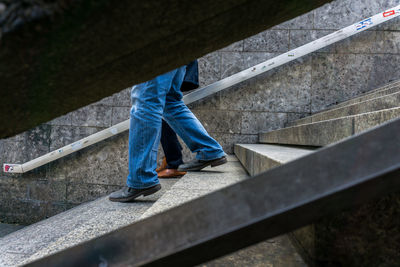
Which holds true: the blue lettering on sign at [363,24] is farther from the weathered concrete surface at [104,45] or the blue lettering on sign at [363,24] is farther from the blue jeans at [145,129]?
the weathered concrete surface at [104,45]

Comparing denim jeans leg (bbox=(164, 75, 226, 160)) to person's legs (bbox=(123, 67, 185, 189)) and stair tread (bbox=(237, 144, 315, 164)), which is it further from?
stair tread (bbox=(237, 144, 315, 164))

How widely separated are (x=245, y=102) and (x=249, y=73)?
405 mm

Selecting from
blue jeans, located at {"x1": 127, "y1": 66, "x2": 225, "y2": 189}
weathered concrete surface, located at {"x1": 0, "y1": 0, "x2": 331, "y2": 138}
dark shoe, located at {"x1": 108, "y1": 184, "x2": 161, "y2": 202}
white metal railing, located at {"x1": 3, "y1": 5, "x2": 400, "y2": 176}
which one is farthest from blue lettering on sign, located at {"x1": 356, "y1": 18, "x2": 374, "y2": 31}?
weathered concrete surface, located at {"x1": 0, "y1": 0, "x2": 331, "y2": 138}

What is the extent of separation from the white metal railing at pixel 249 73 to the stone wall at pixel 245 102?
162 millimetres

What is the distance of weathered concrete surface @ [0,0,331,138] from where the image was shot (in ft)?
1.15

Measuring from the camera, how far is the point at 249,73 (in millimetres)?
3572

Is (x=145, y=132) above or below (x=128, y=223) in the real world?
above

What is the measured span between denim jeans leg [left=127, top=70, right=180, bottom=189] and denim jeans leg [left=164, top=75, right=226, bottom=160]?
392 mm

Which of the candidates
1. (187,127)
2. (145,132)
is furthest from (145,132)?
(187,127)

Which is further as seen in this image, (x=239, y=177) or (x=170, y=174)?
(x=170, y=174)

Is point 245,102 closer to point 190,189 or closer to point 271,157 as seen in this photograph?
point 190,189

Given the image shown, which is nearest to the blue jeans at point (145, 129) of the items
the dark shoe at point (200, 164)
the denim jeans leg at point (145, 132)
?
the denim jeans leg at point (145, 132)

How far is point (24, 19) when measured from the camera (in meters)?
0.32

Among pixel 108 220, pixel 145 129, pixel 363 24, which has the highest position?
pixel 363 24
